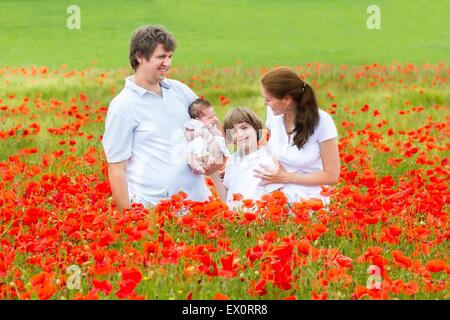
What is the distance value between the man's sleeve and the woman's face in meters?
1.07

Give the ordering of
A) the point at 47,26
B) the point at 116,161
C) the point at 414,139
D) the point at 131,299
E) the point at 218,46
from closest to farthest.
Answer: the point at 131,299, the point at 116,161, the point at 414,139, the point at 218,46, the point at 47,26

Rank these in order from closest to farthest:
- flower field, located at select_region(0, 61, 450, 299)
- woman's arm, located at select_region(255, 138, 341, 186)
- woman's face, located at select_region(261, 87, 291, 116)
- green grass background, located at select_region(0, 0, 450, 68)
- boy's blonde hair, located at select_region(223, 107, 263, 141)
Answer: flower field, located at select_region(0, 61, 450, 299) < woman's face, located at select_region(261, 87, 291, 116) < woman's arm, located at select_region(255, 138, 341, 186) < boy's blonde hair, located at select_region(223, 107, 263, 141) < green grass background, located at select_region(0, 0, 450, 68)

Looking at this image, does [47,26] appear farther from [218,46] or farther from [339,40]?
[339,40]

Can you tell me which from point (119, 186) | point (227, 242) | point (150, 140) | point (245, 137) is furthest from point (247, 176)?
point (227, 242)

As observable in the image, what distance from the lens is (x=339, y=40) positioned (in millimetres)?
25094

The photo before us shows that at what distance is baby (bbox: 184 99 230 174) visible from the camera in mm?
6805

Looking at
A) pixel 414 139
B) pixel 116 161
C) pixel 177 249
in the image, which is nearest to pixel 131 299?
pixel 177 249

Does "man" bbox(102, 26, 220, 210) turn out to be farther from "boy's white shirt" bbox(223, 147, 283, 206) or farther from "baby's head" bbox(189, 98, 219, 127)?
"boy's white shirt" bbox(223, 147, 283, 206)

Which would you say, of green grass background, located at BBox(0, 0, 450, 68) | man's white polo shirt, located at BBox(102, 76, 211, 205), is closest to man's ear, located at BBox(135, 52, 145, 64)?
man's white polo shirt, located at BBox(102, 76, 211, 205)

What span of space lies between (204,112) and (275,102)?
0.58 meters

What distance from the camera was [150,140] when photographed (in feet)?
22.3

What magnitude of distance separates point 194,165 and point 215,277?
2.27 meters

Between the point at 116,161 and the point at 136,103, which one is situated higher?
the point at 136,103

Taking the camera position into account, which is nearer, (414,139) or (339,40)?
(414,139)
